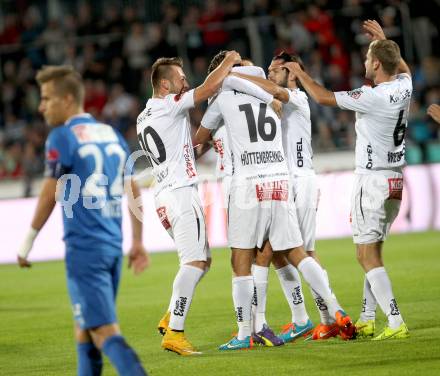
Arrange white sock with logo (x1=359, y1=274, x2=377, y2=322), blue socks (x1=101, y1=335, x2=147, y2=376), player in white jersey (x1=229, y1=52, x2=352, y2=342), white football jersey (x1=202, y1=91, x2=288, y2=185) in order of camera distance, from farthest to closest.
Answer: white sock with logo (x1=359, y1=274, x2=377, y2=322) < player in white jersey (x1=229, y1=52, x2=352, y2=342) < white football jersey (x1=202, y1=91, x2=288, y2=185) < blue socks (x1=101, y1=335, x2=147, y2=376)

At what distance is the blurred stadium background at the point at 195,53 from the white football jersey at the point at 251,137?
10.5 metres

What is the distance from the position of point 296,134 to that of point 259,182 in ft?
3.57

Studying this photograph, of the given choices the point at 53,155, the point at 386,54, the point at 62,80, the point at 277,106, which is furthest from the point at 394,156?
the point at 53,155

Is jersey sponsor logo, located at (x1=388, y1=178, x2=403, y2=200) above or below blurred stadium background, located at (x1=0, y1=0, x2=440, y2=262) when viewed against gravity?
below

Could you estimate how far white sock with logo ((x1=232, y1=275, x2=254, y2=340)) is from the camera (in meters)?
8.43

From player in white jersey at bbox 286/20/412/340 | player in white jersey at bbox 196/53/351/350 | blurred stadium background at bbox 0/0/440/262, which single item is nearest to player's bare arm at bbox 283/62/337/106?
player in white jersey at bbox 286/20/412/340

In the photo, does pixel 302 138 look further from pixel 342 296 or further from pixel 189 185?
pixel 342 296

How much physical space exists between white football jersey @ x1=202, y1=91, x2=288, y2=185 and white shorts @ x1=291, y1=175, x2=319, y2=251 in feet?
2.57

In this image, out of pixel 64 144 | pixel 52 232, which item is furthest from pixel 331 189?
pixel 64 144

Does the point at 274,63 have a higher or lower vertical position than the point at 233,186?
higher

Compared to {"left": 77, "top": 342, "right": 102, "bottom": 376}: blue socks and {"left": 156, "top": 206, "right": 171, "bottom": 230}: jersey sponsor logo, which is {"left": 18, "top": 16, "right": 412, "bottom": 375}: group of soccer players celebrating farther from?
{"left": 77, "top": 342, "right": 102, "bottom": 376}: blue socks

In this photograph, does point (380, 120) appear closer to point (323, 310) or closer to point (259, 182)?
point (259, 182)

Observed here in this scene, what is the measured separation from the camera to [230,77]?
337 inches

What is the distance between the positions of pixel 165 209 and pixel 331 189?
10726mm
